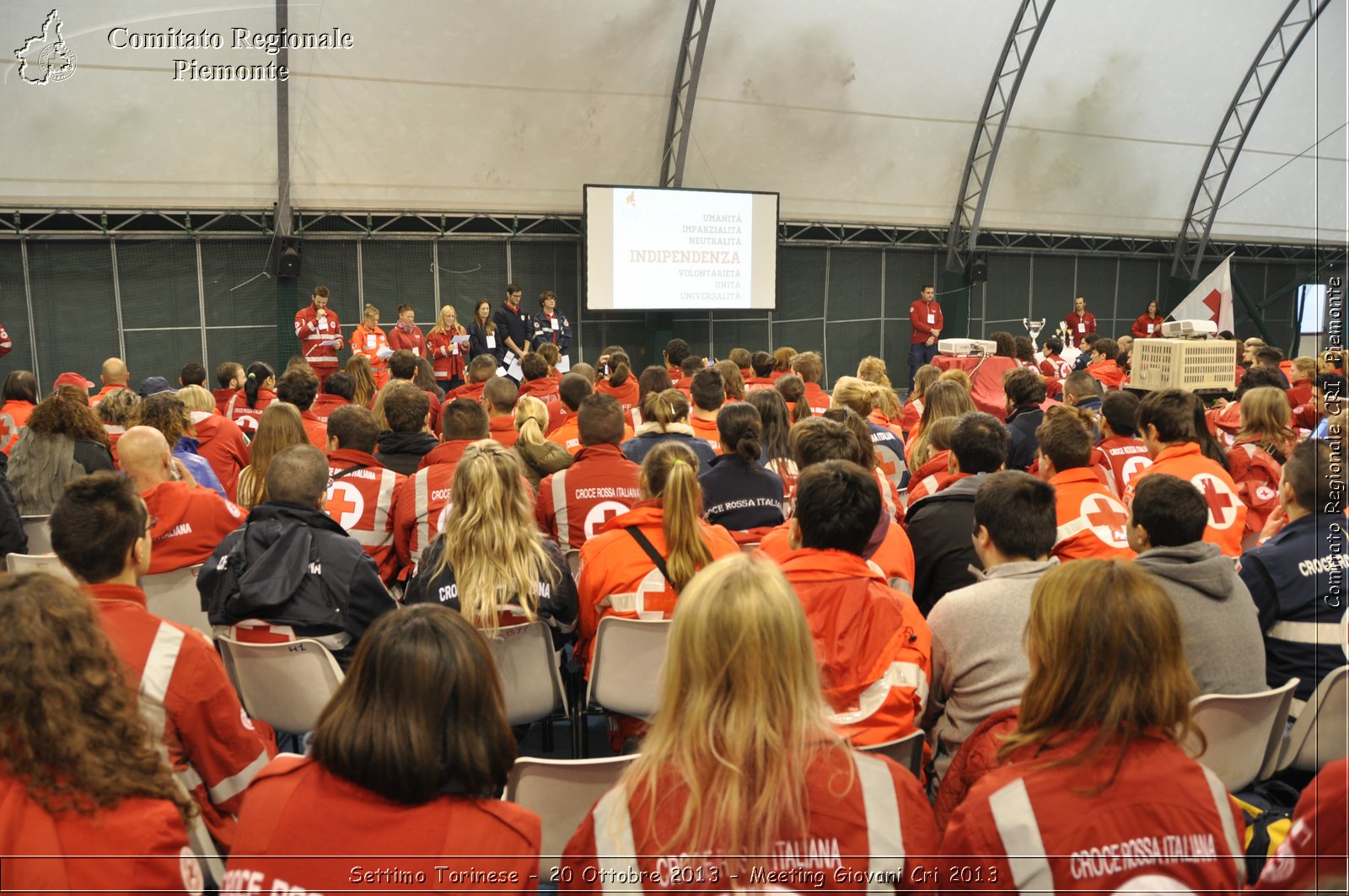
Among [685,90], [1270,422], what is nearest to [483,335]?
[685,90]

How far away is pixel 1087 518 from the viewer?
3930mm

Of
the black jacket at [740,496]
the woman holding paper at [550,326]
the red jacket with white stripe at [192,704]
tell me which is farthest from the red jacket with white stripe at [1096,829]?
the woman holding paper at [550,326]

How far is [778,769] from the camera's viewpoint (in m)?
1.65

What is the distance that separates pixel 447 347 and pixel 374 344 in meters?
0.92

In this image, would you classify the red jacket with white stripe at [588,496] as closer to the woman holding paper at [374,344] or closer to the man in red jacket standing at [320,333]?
the woman holding paper at [374,344]

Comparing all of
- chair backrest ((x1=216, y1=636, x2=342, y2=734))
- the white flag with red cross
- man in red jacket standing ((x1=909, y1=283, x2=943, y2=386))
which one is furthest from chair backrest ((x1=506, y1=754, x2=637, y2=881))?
the white flag with red cross

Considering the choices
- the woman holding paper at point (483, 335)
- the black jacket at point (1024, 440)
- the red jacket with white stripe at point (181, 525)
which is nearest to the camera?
the red jacket with white stripe at point (181, 525)

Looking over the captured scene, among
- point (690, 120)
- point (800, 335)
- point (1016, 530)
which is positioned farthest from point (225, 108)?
point (1016, 530)

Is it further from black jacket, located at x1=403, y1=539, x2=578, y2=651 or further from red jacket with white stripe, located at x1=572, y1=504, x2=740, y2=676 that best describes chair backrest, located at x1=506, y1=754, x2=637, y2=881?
red jacket with white stripe, located at x1=572, y1=504, x2=740, y2=676

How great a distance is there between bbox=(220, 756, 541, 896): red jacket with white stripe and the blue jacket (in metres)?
2.70

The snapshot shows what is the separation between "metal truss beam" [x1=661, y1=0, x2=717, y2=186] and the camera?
13297 mm

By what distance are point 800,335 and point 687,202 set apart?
325 centimetres

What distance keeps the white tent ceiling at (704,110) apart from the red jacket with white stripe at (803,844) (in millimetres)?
12133

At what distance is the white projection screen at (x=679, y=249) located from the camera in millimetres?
14250
